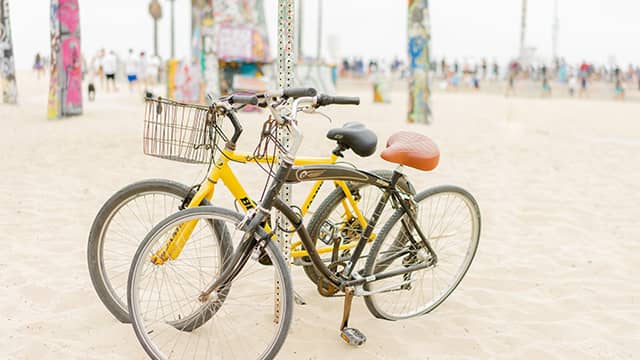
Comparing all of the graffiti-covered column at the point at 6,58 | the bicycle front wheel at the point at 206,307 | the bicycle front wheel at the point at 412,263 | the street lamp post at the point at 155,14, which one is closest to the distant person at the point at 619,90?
the graffiti-covered column at the point at 6,58

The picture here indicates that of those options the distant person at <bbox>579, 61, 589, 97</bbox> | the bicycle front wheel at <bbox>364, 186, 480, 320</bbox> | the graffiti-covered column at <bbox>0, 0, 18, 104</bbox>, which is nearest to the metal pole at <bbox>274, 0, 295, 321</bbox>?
the bicycle front wheel at <bbox>364, 186, 480, 320</bbox>

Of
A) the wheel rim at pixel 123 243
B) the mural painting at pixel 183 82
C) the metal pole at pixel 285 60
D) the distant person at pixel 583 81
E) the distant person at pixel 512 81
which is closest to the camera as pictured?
the metal pole at pixel 285 60

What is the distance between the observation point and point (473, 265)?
4.79m

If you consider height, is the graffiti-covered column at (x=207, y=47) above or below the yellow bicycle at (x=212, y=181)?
above

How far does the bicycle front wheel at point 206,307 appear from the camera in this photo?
2805 millimetres

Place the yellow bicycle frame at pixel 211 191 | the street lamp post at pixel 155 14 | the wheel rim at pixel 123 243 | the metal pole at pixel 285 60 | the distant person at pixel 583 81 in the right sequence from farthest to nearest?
1. the street lamp post at pixel 155 14
2. the distant person at pixel 583 81
3. the wheel rim at pixel 123 243
4. the metal pole at pixel 285 60
5. the yellow bicycle frame at pixel 211 191

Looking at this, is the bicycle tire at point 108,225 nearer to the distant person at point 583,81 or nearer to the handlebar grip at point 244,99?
the handlebar grip at point 244,99

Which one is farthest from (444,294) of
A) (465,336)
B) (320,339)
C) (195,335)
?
(195,335)

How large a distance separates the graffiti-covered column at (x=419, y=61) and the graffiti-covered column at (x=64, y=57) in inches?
280

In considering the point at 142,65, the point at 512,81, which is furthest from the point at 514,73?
the point at 142,65

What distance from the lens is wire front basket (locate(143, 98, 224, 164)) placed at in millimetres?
2893

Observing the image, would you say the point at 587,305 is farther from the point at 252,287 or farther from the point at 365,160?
the point at 365,160

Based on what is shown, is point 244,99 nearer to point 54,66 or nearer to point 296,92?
point 296,92

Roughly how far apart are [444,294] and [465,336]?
380 mm
